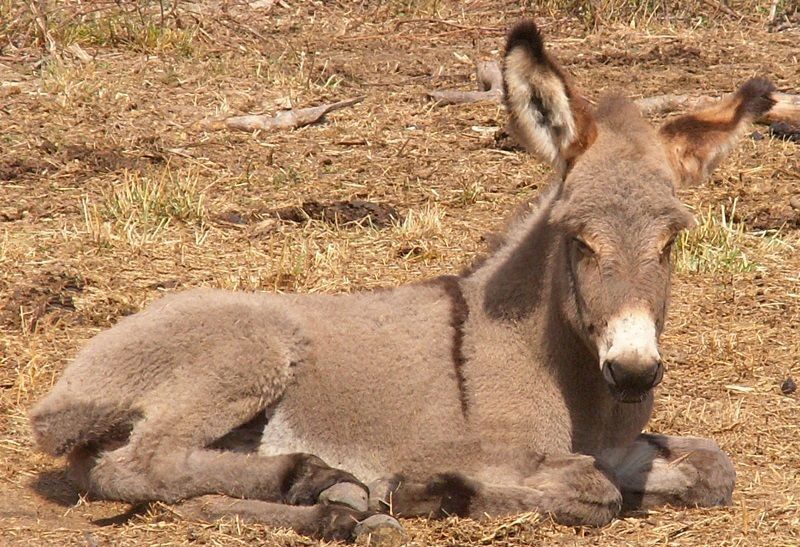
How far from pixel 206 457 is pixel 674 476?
77.4 inches

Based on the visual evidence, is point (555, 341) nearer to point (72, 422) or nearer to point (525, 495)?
point (525, 495)

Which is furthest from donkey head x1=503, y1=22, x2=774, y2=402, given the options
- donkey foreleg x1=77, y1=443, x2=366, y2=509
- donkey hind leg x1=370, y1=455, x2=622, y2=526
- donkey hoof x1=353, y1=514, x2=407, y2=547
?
donkey foreleg x1=77, y1=443, x2=366, y2=509

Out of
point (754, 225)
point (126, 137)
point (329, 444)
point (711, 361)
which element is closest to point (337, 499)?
point (329, 444)

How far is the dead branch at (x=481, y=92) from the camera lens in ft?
37.0

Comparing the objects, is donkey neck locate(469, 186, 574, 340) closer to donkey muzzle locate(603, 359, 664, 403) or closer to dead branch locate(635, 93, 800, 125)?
donkey muzzle locate(603, 359, 664, 403)

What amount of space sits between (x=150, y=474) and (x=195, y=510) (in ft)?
0.87

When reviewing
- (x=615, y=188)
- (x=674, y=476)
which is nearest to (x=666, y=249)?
(x=615, y=188)

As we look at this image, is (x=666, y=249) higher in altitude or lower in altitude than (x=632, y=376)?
higher

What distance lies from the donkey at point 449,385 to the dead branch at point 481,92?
547 centimetres

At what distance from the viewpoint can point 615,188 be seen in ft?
16.6

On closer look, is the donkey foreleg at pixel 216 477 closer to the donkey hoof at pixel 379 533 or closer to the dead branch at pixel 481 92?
the donkey hoof at pixel 379 533

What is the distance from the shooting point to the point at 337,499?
203 inches

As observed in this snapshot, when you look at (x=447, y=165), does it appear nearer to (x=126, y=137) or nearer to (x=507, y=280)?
(x=126, y=137)

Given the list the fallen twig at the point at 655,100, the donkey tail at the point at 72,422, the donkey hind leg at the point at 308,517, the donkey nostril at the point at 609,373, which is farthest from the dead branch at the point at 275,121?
the donkey nostril at the point at 609,373
